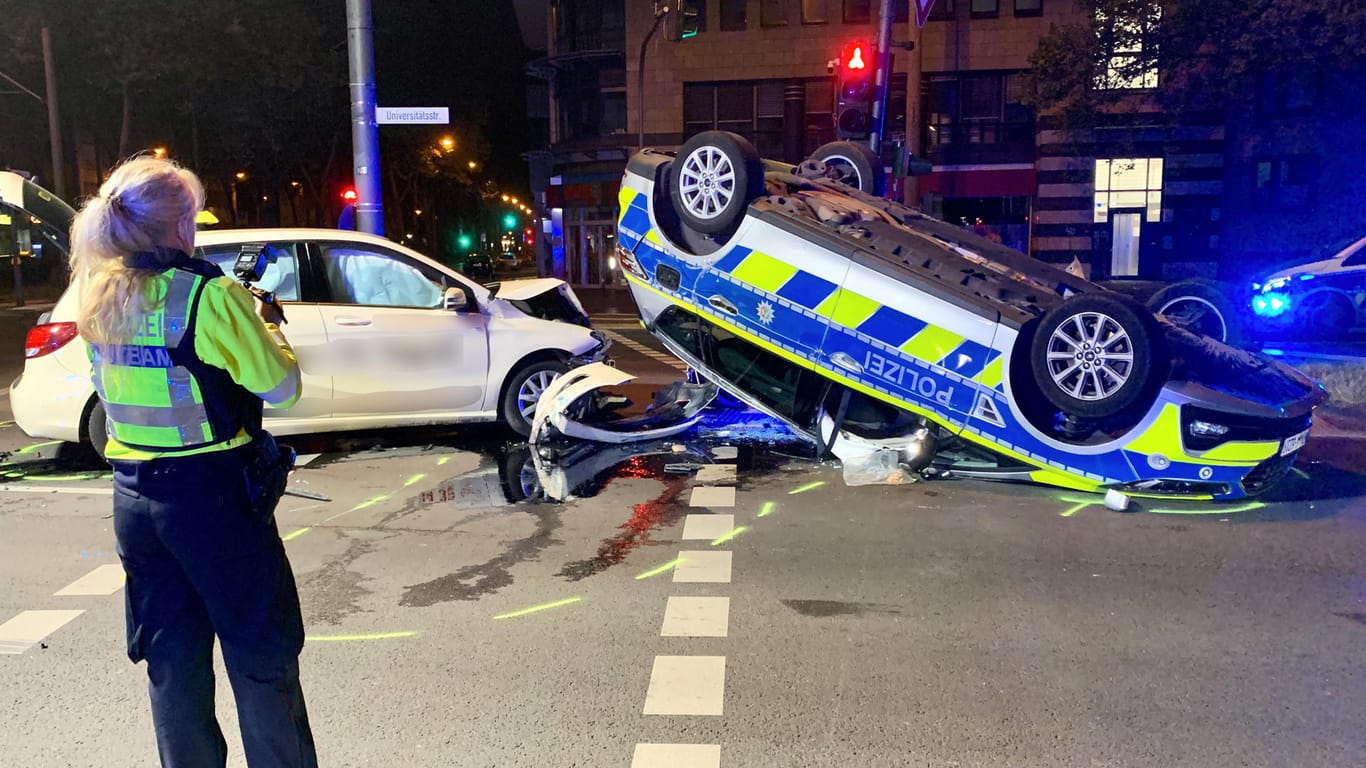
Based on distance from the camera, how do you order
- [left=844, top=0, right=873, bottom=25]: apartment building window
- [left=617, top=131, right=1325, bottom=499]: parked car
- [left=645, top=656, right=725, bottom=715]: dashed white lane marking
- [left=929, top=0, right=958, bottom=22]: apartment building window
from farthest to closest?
[left=844, top=0, right=873, bottom=25]: apartment building window
[left=929, top=0, right=958, bottom=22]: apartment building window
[left=617, top=131, right=1325, bottom=499]: parked car
[left=645, top=656, right=725, bottom=715]: dashed white lane marking

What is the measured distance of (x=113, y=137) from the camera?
1373 inches

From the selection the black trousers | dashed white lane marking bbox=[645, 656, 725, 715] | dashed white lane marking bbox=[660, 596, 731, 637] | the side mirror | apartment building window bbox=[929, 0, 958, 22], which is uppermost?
apartment building window bbox=[929, 0, 958, 22]

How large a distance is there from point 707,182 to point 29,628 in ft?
14.2

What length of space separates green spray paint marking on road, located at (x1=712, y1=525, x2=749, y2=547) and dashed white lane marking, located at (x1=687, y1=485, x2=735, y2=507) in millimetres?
514

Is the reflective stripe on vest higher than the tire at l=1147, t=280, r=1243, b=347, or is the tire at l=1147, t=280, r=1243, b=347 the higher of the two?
the reflective stripe on vest

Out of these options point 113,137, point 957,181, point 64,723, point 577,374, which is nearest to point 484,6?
point 113,137

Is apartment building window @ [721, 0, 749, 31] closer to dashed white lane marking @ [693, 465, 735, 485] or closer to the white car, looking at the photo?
the white car

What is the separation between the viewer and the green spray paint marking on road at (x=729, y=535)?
5.88 meters

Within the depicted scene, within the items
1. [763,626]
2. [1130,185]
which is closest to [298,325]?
[763,626]

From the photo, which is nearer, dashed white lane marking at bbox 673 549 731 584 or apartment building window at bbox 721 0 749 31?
dashed white lane marking at bbox 673 549 731 584

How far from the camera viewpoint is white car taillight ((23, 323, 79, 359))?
7.28 meters

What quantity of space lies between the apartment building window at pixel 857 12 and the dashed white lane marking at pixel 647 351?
18589 millimetres

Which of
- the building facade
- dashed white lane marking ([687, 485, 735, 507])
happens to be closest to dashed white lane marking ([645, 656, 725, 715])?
dashed white lane marking ([687, 485, 735, 507])

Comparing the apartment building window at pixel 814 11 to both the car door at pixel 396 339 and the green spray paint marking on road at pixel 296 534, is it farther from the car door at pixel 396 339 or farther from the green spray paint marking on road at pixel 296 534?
the green spray paint marking on road at pixel 296 534
